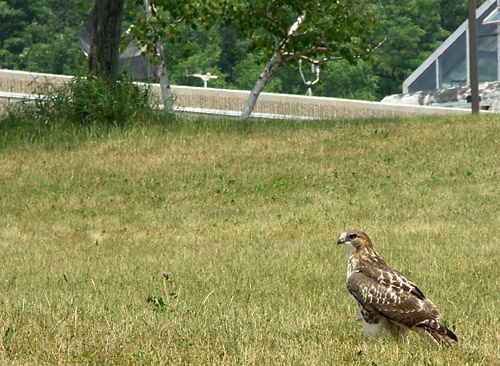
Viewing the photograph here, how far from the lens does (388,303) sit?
5.87 m

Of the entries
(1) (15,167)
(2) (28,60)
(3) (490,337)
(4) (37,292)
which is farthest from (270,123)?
(2) (28,60)

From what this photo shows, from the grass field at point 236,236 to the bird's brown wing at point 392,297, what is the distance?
33cm

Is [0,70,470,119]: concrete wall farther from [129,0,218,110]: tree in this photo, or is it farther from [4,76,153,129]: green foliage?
[4,76,153,129]: green foliage

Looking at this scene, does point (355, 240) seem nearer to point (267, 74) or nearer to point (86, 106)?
point (86, 106)

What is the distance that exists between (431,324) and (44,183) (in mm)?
13441

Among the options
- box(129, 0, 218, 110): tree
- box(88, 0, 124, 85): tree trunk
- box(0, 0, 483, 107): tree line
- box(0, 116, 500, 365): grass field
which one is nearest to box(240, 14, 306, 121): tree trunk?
box(0, 116, 500, 365): grass field

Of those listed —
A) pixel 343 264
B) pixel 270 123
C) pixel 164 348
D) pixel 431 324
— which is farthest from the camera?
pixel 270 123

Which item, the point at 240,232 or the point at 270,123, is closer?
the point at 240,232

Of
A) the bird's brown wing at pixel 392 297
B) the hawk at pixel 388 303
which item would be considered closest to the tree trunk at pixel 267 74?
the hawk at pixel 388 303

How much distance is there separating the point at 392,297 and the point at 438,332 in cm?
46

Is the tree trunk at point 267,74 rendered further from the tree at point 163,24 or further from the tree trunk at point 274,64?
the tree at point 163,24

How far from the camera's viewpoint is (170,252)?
1186cm

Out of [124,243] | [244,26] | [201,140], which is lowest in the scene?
[124,243]

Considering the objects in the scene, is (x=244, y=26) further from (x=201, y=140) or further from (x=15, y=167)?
(x=15, y=167)
